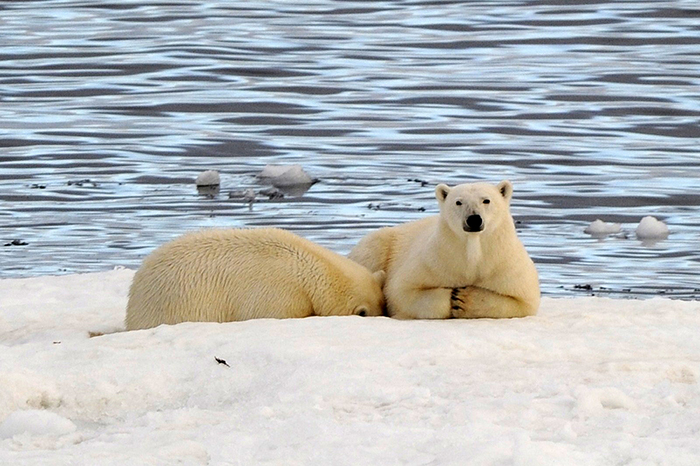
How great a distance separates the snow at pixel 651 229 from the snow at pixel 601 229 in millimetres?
292

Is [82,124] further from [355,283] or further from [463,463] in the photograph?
[463,463]

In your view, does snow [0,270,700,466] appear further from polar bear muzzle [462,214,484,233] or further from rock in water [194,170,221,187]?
rock in water [194,170,221,187]

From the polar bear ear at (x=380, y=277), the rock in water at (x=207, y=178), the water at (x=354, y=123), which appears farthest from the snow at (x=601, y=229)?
the polar bear ear at (x=380, y=277)

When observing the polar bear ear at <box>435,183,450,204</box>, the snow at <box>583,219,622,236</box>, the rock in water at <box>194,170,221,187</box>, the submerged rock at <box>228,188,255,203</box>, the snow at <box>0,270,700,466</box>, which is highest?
the polar bear ear at <box>435,183,450,204</box>

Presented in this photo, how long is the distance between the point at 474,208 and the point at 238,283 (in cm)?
131

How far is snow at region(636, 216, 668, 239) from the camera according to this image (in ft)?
41.8

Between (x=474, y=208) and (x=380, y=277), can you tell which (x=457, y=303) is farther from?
(x=380, y=277)

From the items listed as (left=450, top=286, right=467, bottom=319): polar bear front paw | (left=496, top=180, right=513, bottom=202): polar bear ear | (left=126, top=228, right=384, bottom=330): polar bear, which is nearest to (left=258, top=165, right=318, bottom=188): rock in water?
(left=126, top=228, right=384, bottom=330): polar bear

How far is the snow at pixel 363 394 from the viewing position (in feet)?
15.1

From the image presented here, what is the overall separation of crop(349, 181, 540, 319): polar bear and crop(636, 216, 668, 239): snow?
5.93m

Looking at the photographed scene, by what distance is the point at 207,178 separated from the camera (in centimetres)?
1558

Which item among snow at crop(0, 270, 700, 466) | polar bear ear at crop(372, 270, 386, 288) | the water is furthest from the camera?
the water

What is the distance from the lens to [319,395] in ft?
17.1

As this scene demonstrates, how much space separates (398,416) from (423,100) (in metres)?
17.9
